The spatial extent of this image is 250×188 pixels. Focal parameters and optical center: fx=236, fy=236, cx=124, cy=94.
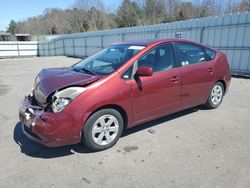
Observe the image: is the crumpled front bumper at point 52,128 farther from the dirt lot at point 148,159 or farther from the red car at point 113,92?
the dirt lot at point 148,159

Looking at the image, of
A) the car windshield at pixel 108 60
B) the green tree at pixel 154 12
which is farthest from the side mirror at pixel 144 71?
the green tree at pixel 154 12

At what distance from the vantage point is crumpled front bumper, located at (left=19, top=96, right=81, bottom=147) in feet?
10.5

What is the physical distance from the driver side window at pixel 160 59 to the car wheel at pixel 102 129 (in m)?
0.98

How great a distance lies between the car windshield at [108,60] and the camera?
152 inches

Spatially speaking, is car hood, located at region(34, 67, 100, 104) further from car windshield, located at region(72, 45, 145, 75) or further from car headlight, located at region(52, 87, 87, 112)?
car windshield, located at region(72, 45, 145, 75)

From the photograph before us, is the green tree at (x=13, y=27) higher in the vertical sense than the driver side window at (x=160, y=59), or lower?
higher

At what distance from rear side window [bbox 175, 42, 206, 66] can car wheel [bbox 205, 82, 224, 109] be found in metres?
0.79

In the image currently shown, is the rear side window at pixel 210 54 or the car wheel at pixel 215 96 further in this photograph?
the car wheel at pixel 215 96

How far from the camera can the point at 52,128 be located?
319 cm

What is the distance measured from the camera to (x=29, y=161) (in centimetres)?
338

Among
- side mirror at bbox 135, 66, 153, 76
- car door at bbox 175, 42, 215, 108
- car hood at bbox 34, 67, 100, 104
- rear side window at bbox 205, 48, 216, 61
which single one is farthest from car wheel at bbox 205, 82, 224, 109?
car hood at bbox 34, 67, 100, 104

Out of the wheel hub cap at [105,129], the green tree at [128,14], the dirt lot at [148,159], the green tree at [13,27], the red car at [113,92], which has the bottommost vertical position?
the dirt lot at [148,159]

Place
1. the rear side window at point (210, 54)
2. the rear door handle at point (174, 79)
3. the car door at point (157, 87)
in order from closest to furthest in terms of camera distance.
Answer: the car door at point (157, 87) → the rear door handle at point (174, 79) → the rear side window at point (210, 54)

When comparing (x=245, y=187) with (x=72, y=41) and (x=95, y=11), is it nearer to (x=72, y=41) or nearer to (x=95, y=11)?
(x=72, y=41)
